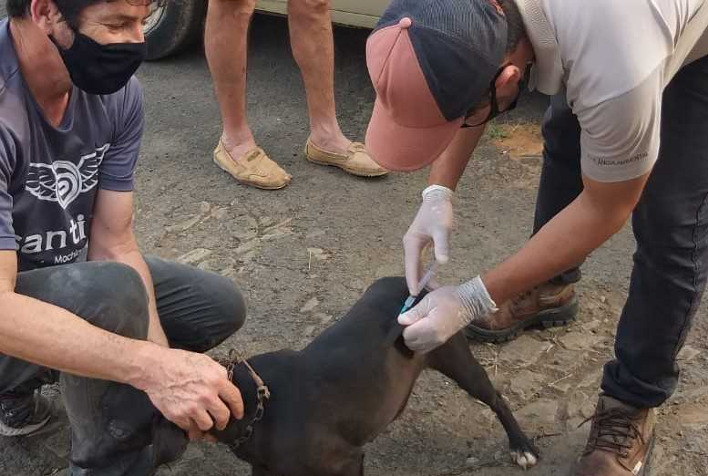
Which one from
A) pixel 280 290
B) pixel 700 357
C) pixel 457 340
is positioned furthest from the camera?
pixel 280 290

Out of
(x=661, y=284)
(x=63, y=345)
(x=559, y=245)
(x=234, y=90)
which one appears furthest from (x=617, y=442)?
(x=234, y=90)

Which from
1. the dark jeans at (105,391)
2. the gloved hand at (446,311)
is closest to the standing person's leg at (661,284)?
the gloved hand at (446,311)

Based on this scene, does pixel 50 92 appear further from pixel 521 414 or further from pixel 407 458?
pixel 521 414

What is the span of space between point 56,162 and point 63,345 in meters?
0.58

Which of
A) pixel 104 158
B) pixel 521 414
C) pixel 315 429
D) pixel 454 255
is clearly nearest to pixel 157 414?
pixel 315 429

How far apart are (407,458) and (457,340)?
1.41 ft

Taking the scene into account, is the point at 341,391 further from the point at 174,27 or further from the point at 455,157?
the point at 174,27

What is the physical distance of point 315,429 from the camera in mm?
2416

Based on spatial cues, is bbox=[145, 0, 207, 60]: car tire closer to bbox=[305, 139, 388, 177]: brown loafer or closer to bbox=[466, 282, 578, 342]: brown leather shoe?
bbox=[305, 139, 388, 177]: brown loafer

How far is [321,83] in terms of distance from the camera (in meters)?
4.24

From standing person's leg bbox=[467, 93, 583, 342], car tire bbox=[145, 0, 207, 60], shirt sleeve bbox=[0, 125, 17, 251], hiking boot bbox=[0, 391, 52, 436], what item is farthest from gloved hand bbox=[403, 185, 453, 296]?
car tire bbox=[145, 0, 207, 60]

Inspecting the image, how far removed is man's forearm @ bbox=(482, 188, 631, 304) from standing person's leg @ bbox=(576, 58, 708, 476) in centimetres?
22

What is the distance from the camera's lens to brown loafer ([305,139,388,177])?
427cm

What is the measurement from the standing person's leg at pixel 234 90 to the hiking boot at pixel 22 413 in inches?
65.7
